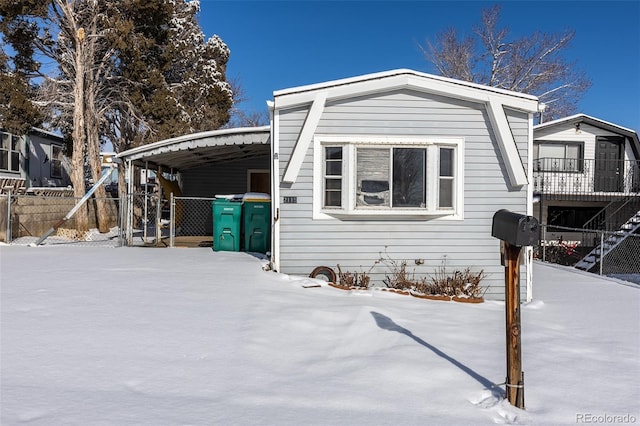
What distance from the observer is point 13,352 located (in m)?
3.46

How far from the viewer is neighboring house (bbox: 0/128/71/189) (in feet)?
54.5

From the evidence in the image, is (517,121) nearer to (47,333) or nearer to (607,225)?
(47,333)

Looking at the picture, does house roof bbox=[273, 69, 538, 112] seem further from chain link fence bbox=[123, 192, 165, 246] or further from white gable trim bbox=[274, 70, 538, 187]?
chain link fence bbox=[123, 192, 165, 246]

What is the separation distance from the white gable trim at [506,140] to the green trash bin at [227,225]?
5.62m

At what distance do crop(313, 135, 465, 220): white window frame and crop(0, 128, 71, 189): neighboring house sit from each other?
12.1 m

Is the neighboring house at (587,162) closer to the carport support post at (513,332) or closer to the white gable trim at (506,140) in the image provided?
the white gable trim at (506,140)

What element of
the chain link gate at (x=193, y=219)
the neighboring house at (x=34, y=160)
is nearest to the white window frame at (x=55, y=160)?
the neighboring house at (x=34, y=160)

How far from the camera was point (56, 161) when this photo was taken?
2059 cm

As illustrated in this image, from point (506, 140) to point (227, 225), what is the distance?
19.9ft

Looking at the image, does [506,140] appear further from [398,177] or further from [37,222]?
[37,222]

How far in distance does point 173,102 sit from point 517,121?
1396 cm

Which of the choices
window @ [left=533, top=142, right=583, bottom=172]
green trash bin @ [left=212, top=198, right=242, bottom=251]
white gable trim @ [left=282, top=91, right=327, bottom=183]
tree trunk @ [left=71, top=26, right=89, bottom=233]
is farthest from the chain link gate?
window @ [left=533, top=142, right=583, bottom=172]

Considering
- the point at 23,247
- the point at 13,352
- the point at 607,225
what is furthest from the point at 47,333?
the point at 607,225

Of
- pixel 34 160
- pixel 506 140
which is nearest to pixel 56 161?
pixel 34 160
